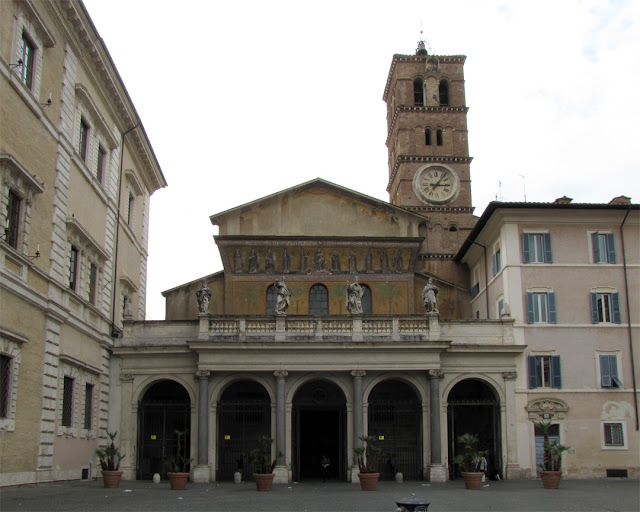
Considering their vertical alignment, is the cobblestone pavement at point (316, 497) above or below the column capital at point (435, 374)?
below

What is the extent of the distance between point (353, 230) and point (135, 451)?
14.6 meters

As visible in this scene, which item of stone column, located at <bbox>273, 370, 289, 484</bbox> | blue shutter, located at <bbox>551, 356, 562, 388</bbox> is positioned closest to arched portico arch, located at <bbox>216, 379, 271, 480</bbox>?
stone column, located at <bbox>273, 370, 289, 484</bbox>

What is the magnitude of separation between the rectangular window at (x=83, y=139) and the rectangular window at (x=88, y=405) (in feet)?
27.6

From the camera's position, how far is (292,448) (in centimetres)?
3234

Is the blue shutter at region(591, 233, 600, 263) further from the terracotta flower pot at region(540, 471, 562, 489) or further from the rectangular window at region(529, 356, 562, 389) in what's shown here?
the terracotta flower pot at region(540, 471, 562, 489)

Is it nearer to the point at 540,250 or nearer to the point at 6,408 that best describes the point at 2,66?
the point at 6,408

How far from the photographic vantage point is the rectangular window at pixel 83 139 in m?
27.5

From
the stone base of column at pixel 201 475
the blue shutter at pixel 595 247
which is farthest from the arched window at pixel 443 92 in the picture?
the stone base of column at pixel 201 475

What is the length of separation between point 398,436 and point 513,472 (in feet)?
16.3

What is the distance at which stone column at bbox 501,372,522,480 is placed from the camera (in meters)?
31.2

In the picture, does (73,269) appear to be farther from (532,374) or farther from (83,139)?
(532,374)

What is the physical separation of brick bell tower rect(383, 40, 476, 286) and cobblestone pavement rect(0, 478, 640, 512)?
2290 cm

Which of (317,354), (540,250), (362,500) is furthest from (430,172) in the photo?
(362,500)

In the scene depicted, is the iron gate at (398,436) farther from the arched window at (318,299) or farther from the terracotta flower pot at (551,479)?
the terracotta flower pot at (551,479)
